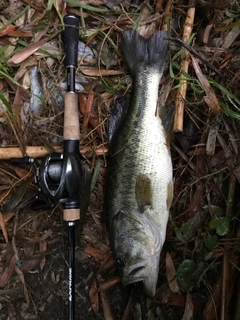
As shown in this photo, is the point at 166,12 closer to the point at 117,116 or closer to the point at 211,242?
the point at 117,116

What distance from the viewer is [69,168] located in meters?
2.08

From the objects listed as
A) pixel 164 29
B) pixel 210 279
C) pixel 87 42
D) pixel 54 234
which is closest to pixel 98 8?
pixel 87 42

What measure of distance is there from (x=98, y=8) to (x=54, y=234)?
1.44 m

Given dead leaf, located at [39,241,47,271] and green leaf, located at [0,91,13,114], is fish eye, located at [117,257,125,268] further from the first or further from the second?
green leaf, located at [0,91,13,114]

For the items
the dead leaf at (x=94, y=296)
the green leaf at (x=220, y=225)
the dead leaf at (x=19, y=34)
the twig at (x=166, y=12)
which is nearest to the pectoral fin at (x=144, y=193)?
the green leaf at (x=220, y=225)

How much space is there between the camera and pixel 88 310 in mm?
2512

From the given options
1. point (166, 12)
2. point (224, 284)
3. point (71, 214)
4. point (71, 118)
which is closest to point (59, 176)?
point (71, 214)

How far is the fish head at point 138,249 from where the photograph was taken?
85.9 inches

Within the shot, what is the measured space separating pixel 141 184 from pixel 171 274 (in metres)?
0.60

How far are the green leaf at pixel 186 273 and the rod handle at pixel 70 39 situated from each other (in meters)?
1.33

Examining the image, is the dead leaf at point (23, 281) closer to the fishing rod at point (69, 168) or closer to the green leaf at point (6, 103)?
the fishing rod at point (69, 168)

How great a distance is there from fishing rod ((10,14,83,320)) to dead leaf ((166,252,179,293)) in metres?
0.58

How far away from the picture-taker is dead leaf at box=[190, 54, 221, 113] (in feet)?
7.76

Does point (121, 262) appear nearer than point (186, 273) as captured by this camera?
Yes
